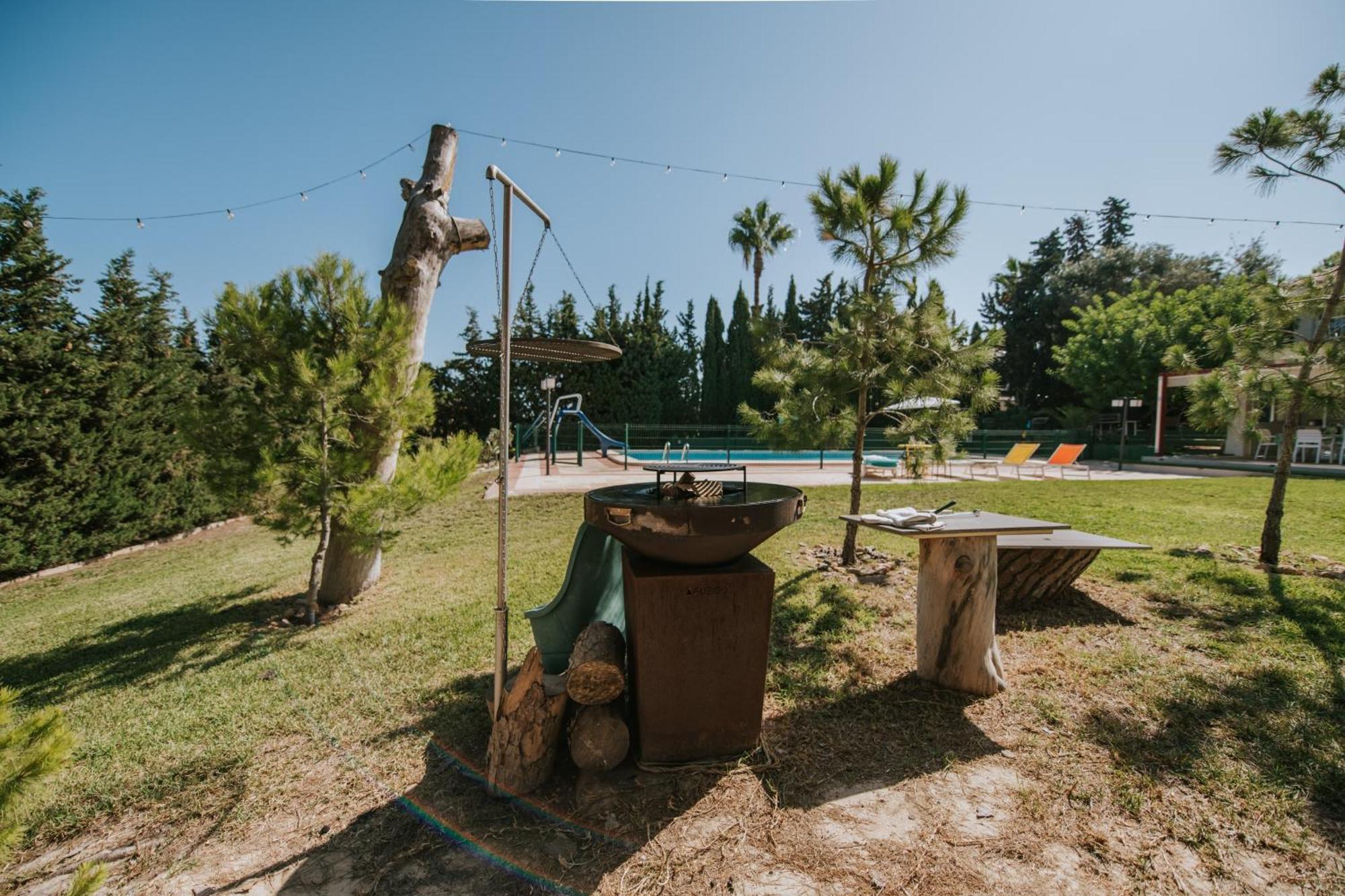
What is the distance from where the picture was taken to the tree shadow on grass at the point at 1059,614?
11.5 ft

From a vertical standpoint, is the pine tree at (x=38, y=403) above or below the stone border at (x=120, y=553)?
above

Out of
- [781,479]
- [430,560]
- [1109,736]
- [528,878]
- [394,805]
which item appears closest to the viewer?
[528,878]

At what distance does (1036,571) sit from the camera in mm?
3779

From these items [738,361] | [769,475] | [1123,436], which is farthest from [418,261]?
[738,361]

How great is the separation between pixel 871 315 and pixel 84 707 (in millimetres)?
5380

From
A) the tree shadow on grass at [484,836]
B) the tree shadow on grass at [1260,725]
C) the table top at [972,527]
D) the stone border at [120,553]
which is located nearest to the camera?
the tree shadow on grass at [484,836]

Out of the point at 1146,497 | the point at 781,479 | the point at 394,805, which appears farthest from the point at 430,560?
the point at 1146,497

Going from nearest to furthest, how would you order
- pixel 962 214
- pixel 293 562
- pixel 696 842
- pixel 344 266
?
pixel 696 842 < pixel 344 266 < pixel 962 214 < pixel 293 562

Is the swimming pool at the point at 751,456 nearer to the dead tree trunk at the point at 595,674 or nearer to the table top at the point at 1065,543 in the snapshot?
the table top at the point at 1065,543

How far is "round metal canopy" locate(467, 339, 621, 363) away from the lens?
2271mm

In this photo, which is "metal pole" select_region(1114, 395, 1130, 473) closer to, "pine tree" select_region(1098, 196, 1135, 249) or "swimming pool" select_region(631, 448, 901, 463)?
"swimming pool" select_region(631, 448, 901, 463)

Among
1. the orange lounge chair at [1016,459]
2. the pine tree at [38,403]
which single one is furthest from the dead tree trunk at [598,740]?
the orange lounge chair at [1016,459]

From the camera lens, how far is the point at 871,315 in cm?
435

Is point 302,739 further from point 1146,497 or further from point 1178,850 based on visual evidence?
point 1146,497
